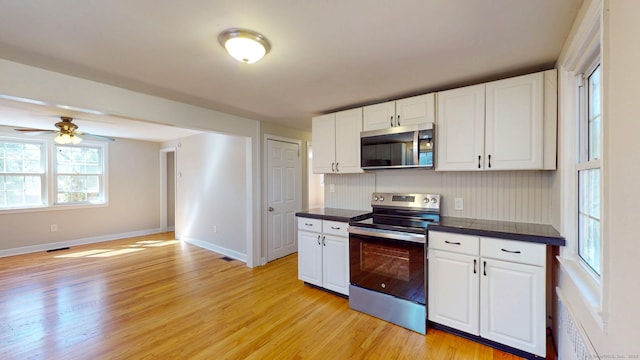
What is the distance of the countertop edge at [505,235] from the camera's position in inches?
68.6

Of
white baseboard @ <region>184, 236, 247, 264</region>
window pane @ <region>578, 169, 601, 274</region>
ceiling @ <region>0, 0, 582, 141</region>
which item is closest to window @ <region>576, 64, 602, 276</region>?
window pane @ <region>578, 169, 601, 274</region>

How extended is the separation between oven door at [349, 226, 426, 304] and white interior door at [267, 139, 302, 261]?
1879 mm

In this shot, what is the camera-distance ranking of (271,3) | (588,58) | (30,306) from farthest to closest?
(30,306) → (588,58) → (271,3)

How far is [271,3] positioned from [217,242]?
4.30 metres

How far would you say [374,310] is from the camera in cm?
250

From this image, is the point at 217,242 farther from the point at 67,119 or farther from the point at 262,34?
the point at 262,34

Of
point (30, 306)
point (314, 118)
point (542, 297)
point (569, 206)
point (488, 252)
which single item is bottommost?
point (30, 306)

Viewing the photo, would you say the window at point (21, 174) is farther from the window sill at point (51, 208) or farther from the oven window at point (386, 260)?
the oven window at point (386, 260)

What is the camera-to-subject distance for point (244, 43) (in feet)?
5.27

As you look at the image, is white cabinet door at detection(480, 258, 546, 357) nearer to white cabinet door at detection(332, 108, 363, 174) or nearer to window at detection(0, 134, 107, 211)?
white cabinet door at detection(332, 108, 363, 174)

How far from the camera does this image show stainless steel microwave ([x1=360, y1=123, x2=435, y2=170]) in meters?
2.46

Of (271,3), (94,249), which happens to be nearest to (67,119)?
(94,249)

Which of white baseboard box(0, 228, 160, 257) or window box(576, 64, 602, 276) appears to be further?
white baseboard box(0, 228, 160, 257)

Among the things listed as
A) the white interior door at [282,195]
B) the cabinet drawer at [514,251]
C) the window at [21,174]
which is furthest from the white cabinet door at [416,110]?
the window at [21,174]
